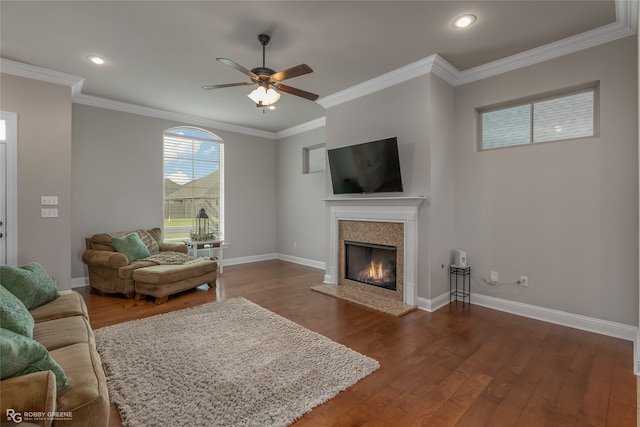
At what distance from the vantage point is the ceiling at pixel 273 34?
8.45 feet

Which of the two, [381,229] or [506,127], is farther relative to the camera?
[381,229]

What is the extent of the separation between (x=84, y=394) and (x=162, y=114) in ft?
16.8

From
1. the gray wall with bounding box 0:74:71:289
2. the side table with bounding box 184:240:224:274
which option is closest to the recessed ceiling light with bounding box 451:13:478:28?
the gray wall with bounding box 0:74:71:289

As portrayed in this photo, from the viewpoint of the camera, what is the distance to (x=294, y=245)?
664 cm

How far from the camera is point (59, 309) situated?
2363 mm

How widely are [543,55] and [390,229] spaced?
8.21ft

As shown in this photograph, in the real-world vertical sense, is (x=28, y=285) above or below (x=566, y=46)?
below

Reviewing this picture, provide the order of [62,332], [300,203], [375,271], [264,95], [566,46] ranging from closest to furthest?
[62,332] → [264,95] → [566,46] → [375,271] → [300,203]

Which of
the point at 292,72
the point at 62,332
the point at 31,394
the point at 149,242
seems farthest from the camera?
the point at 149,242

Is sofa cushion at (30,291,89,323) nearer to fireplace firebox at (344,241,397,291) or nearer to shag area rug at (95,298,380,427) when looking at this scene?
shag area rug at (95,298,380,427)

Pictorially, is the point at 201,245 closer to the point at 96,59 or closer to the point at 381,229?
the point at 96,59

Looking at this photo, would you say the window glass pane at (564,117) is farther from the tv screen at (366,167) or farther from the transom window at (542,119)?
the tv screen at (366,167)

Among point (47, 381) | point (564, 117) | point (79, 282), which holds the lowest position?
point (79, 282)

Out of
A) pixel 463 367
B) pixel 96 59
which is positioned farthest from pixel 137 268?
pixel 463 367
